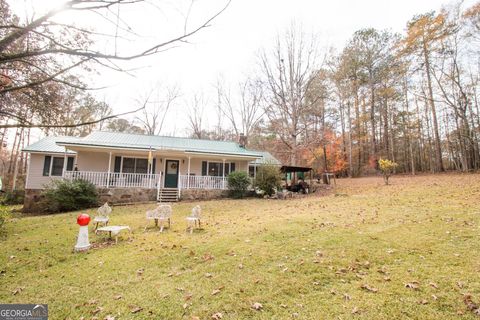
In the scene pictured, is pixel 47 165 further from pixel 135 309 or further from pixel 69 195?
pixel 135 309

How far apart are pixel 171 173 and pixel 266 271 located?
45.4ft

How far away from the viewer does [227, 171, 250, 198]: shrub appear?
15.5 m

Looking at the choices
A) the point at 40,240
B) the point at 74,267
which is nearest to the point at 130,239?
the point at 74,267

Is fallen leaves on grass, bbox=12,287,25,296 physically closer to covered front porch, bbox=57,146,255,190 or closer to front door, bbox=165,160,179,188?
covered front porch, bbox=57,146,255,190

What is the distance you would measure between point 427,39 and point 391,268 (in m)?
23.1

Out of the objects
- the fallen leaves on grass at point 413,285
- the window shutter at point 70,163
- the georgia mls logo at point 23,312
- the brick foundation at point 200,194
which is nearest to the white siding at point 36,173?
the window shutter at point 70,163

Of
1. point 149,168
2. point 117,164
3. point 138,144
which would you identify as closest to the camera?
point 117,164

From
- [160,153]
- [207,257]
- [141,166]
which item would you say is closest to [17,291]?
[207,257]

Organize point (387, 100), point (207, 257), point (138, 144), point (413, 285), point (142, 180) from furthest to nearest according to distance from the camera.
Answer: point (387, 100) < point (138, 144) < point (142, 180) < point (207, 257) < point (413, 285)

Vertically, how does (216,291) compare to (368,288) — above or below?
below

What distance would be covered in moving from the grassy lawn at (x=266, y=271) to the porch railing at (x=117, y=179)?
7141mm

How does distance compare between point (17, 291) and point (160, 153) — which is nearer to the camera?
point (17, 291)

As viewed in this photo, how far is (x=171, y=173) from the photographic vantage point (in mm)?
16547

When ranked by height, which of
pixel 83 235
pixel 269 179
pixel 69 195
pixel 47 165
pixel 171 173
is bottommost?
pixel 83 235
